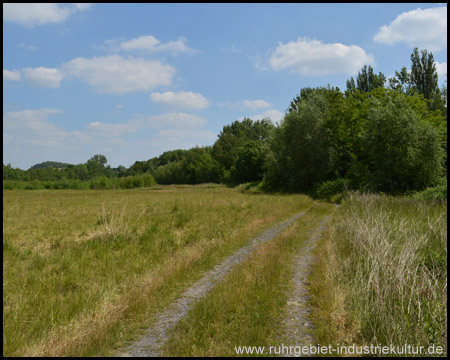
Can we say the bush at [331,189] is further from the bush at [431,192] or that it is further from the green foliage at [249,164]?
the green foliage at [249,164]

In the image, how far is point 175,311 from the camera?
6.91 metres

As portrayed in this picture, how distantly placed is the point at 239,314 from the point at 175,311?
4.99ft

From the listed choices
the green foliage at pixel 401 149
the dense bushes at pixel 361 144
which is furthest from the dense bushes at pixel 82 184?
the green foliage at pixel 401 149

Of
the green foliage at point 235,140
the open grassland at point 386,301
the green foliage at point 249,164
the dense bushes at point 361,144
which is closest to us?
the open grassland at point 386,301

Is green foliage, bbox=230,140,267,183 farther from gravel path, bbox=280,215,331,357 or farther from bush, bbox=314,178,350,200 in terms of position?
gravel path, bbox=280,215,331,357

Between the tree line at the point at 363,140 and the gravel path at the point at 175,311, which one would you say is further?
the tree line at the point at 363,140

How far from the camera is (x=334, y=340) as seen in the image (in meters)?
5.26

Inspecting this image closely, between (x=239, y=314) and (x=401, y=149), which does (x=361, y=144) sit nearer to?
(x=401, y=149)

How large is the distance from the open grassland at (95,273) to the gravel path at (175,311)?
0.25 metres

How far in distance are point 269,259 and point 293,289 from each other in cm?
223

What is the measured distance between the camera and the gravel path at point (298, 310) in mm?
5477

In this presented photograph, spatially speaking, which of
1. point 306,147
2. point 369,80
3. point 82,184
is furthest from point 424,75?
point 82,184

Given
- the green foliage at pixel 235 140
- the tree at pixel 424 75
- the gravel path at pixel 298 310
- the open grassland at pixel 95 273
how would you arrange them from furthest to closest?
the green foliage at pixel 235 140
the tree at pixel 424 75
the open grassland at pixel 95 273
the gravel path at pixel 298 310

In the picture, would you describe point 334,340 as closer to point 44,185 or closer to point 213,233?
Answer: point 213,233
